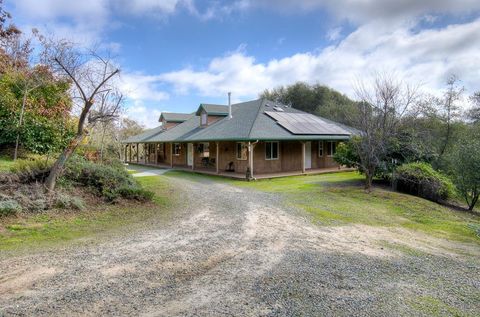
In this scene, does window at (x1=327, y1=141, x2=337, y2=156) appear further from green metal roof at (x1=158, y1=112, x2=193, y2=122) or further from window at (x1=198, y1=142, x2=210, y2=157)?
green metal roof at (x1=158, y1=112, x2=193, y2=122)

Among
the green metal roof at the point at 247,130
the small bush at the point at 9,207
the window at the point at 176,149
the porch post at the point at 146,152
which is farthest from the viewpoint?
the porch post at the point at 146,152

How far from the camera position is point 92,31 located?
11406 millimetres

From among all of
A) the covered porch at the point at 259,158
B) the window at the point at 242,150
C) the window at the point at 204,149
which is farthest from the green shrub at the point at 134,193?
the window at the point at 204,149

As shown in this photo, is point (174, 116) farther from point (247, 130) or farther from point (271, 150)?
point (271, 150)

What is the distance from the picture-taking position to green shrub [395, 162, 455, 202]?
12742 mm

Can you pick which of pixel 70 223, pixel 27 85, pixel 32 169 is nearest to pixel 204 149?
pixel 27 85

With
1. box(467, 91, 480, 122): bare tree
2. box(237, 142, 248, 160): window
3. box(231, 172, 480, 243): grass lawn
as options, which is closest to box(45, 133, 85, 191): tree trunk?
box(231, 172, 480, 243): grass lawn

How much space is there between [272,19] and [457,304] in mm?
13784

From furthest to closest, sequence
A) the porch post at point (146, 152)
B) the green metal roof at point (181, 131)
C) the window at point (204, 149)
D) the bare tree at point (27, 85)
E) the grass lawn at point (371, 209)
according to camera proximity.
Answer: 1. the porch post at point (146, 152)
2. the green metal roof at point (181, 131)
3. the window at point (204, 149)
4. the bare tree at point (27, 85)
5. the grass lawn at point (371, 209)

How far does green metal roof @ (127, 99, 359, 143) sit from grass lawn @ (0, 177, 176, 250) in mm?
8324

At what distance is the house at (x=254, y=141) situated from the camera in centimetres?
1794

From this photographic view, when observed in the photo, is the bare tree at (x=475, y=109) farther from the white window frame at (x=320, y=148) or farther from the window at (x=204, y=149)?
the window at (x=204, y=149)

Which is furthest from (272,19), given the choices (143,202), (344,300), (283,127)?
(344,300)

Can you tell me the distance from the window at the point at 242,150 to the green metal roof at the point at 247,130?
887 mm
